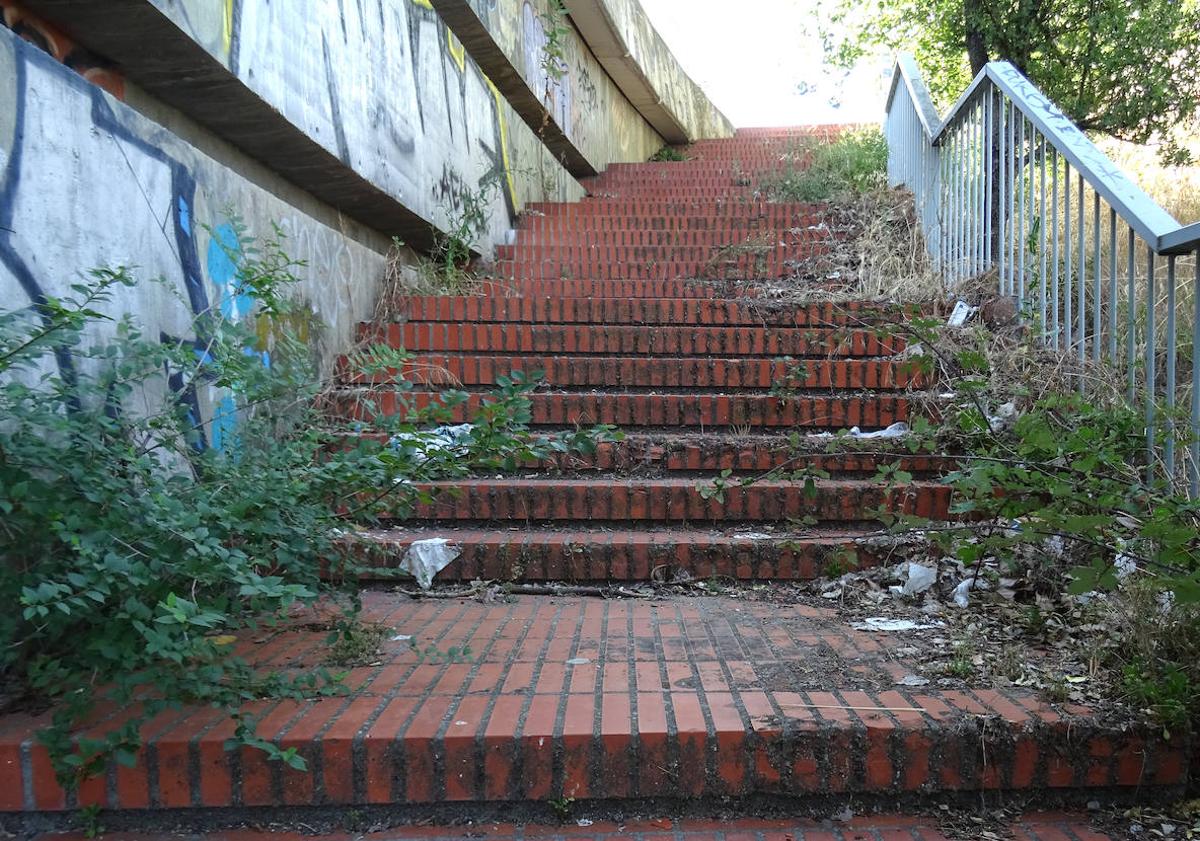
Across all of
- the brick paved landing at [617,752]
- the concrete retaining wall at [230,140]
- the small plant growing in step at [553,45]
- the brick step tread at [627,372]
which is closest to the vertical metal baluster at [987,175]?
the brick step tread at [627,372]

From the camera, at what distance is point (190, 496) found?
6.52 ft

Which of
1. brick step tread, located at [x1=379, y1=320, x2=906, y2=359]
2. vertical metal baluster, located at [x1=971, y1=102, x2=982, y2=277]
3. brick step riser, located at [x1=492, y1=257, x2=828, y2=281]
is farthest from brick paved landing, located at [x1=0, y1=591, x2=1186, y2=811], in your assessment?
brick step riser, located at [x1=492, y1=257, x2=828, y2=281]

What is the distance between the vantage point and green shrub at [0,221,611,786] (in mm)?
1694

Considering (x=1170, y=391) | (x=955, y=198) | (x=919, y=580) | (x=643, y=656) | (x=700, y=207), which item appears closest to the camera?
(x=643, y=656)

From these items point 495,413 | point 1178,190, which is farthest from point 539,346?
point 1178,190

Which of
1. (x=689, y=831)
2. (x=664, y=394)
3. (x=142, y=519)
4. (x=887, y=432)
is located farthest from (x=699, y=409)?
(x=142, y=519)

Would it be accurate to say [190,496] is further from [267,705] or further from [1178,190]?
[1178,190]

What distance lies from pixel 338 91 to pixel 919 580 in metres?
3.48

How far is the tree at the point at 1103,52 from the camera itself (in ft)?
18.1

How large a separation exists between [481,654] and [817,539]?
1.46 metres

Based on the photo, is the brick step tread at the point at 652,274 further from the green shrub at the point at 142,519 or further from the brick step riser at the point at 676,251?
the green shrub at the point at 142,519

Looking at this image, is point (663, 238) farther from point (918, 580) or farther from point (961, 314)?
point (918, 580)

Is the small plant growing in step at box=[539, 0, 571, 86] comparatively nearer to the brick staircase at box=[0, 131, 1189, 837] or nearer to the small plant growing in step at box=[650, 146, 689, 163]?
the small plant growing in step at box=[650, 146, 689, 163]

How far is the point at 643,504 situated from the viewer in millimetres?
3379
